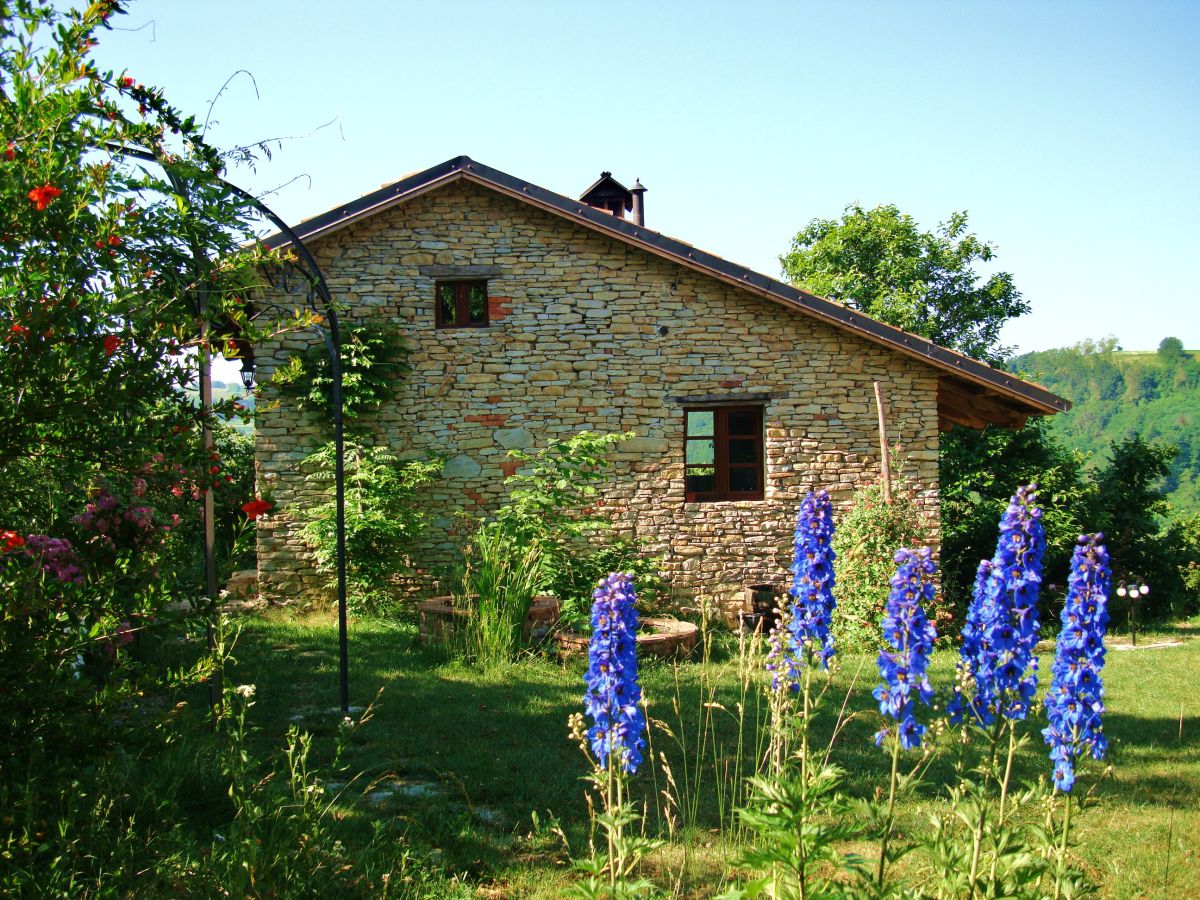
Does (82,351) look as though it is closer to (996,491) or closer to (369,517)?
(369,517)

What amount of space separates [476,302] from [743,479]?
3.93 meters

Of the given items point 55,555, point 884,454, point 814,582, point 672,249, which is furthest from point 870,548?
point 55,555

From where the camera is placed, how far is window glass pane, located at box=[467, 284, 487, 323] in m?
10.5

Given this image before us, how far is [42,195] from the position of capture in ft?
8.61

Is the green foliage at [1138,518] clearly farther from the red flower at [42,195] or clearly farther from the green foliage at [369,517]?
the red flower at [42,195]

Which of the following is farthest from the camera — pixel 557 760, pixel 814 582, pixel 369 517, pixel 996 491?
pixel 996 491

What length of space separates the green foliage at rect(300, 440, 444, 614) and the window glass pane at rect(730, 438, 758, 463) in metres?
3.49

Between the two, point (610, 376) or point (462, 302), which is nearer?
point (610, 376)

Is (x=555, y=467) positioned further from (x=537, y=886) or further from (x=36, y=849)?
(x=36, y=849)

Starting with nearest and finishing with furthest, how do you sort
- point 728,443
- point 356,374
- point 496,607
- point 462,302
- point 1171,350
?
point 496,607, point 356,374, point 462,302, point 728,443, point 1171,350

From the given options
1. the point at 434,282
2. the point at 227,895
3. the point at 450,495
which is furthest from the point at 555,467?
the point at 227,895

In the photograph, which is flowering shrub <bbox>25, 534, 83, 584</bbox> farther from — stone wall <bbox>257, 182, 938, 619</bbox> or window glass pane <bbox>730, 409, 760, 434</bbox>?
window glass pane <bbox>730, 409, 760, 434</bbox>

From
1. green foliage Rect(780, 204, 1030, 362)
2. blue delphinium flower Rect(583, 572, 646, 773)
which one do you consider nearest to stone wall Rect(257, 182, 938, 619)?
blue delphinium flower Rect(583, 572, 646, 773)

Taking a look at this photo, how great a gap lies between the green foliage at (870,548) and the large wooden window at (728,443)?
1.19 metres
